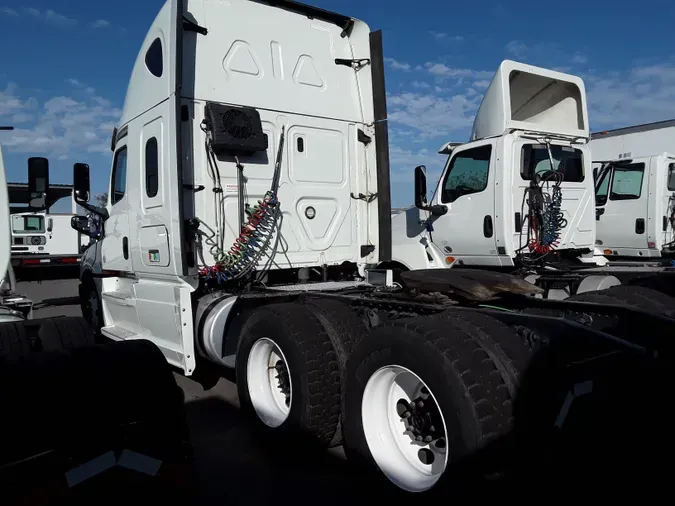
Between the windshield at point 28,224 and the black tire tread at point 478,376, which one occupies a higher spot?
the windshield at point 28,224

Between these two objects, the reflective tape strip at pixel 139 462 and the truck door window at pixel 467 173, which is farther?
the truck door window at pixel 467 173

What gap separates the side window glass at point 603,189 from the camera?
9.86 m

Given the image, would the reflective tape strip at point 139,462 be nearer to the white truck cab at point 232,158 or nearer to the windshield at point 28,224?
the white truck cab at point 232,158

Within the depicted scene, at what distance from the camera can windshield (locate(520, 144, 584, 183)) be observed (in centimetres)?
709

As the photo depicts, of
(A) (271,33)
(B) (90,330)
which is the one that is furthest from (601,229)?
(B) (90,330)

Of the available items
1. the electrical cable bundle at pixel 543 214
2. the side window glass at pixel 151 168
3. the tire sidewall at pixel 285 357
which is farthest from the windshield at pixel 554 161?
the side window glass at pixel 151 168

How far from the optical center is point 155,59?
541cm

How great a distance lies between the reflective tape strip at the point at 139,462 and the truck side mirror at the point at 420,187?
18.7ft

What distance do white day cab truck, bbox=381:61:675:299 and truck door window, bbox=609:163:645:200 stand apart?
81.3 inches

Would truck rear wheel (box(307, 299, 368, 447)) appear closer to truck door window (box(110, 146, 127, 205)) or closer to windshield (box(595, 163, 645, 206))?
truck door window (box(110, 146, 127, 205))

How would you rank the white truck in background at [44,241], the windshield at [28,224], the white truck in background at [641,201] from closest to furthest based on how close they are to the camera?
1. the white truck in background at [641,201]
2. the white truck in background at [44,241]
3. the windshield at [28,224]

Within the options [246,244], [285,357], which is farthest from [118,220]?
[285,357]

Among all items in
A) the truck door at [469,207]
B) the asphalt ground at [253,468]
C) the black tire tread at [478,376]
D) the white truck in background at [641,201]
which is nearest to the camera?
the black tire tread at [478,376]

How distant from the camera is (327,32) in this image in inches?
241
